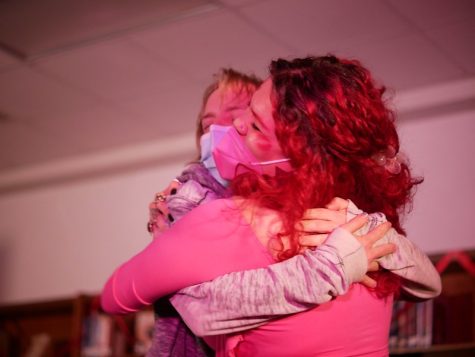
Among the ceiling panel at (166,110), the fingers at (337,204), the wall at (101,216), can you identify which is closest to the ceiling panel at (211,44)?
the ceiling panel at (166,110)

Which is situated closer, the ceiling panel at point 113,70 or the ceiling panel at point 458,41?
the ceiling panel at point 458,41

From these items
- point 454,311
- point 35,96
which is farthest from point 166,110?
point 454,311

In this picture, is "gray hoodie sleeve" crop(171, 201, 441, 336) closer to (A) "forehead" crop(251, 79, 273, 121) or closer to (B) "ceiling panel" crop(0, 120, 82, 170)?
(A) "forehead" crop(251, 79, 273, 121)

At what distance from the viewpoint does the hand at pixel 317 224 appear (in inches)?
47.2

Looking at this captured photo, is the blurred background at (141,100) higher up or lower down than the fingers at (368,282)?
higher up

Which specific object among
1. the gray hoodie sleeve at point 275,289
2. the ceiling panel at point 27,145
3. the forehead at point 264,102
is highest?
the ceiling panel at point 27,145

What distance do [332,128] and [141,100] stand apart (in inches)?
103

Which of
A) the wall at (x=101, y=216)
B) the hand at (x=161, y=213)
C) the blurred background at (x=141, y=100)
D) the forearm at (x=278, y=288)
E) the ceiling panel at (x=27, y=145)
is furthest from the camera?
the ceiling panel at (x=27, y=145)

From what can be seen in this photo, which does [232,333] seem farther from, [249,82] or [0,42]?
[0,42]

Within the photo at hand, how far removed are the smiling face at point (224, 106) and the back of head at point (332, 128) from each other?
47 centimetres

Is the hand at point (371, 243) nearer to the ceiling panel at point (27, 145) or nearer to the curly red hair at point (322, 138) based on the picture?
the curly red hair at point (322, 138)

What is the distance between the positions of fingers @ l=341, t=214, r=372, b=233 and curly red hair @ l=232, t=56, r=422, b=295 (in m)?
0.06

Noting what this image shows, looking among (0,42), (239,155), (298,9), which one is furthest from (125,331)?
(239,155)

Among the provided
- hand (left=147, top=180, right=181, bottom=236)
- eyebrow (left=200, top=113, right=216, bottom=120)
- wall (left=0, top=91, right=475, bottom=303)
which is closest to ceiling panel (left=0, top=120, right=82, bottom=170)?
wall (left=0, top=91, right=475, bottom=303)
